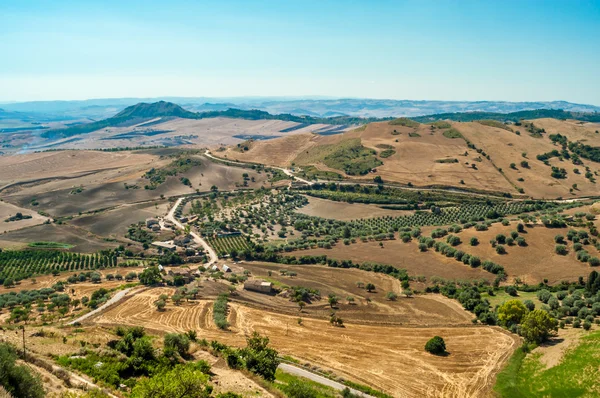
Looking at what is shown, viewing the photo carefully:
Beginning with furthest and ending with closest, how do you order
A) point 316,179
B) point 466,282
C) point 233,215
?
point 316,179 < point 233,215 < point 466,282

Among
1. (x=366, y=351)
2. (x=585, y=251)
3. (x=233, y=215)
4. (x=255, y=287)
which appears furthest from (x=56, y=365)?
(x=233, y=215)

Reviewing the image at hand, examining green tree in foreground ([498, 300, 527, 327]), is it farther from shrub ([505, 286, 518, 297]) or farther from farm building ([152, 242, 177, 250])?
farm building ([152, 242, 177, 250])

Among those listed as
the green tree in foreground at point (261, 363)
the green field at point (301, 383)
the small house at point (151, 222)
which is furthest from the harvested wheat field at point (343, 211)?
the green tree in foreground at point (261, 363)

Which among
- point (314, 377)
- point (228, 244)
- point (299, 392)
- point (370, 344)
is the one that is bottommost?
point (228, 244)

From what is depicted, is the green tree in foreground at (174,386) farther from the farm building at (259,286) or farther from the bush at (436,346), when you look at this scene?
the farm building at (259,286)

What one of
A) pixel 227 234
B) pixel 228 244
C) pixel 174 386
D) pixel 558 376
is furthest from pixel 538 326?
pixel 227 234

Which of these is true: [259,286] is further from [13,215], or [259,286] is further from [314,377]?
[13,215]

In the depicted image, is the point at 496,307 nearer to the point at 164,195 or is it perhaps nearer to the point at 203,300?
the point at 203,300
